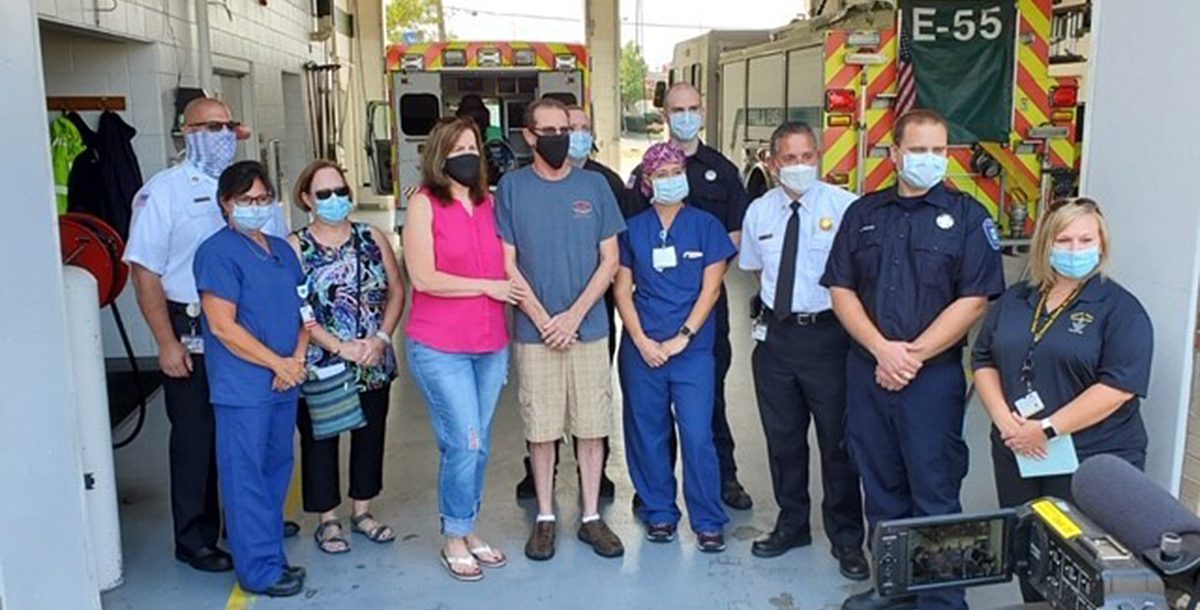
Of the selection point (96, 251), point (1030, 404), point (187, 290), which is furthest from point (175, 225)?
point (1030, 404)

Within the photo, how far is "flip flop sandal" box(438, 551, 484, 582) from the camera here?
3.71 m

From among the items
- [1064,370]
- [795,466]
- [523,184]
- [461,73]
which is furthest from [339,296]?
[461,73]

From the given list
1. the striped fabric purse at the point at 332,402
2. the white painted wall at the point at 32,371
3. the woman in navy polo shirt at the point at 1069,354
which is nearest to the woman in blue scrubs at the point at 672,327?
the striped fabric purse at the point at 332,402

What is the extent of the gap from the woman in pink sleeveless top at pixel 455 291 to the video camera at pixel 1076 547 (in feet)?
6.97

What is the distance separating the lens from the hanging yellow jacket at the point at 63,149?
5.76 metres

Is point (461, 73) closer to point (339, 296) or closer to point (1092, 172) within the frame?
point (339, 296)

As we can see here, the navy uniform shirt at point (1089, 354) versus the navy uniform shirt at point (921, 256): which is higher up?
the navy uniform shirt at point (921, 256)

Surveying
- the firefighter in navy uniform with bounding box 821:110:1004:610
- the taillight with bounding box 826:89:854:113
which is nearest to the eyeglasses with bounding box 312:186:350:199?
the firefighter in navy uniform with bounding box 821:110:1004:610

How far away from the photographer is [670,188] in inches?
145

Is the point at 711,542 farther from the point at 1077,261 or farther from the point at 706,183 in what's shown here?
the point at 1077,261

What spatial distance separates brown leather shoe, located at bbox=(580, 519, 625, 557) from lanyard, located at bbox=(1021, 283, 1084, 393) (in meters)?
1.66

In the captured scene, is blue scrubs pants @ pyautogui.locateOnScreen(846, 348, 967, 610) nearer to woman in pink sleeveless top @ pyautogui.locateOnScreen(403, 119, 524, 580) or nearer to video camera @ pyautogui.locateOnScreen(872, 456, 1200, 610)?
woman in pink sleeveless top @ pyautogui.locateOnScreen(403, 119, 524, 580)

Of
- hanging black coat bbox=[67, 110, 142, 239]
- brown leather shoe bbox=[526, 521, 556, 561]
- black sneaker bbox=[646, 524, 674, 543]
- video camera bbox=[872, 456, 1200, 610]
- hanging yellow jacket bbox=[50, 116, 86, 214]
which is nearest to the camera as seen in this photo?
video camera bbox=[872, 456, 1200, 610]

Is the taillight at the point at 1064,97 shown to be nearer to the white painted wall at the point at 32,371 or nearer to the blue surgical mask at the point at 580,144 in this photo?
the blue surgical mask at the point at 580,144
